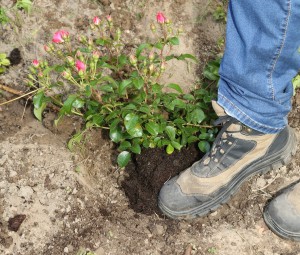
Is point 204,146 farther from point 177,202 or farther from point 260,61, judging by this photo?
point 260,61

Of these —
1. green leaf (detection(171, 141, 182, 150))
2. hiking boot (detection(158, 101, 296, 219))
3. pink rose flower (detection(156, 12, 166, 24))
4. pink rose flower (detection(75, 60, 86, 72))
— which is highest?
pink rose flower (detection(156, 12, 166, 24))

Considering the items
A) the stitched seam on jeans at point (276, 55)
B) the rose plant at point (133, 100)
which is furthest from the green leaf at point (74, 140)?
the stitched seam on jeans at point (276, 55)

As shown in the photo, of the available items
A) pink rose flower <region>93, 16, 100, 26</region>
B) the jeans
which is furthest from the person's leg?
pink rose flower <region>93, 16, 100, 26</region>

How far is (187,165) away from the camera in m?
2.24

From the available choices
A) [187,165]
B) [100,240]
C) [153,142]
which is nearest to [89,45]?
[153,142]

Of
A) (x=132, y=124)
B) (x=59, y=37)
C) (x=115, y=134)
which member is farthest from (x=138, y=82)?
(x=59, y=37)

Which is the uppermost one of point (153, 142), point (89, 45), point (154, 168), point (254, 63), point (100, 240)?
point (254, 63)

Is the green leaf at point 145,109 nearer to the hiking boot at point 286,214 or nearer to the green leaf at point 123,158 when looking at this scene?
the green leaf at point 123,158

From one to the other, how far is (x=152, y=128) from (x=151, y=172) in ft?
1.10

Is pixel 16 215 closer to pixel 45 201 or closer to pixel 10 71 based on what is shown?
pixel 45 201

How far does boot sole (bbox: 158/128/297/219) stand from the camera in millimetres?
2078

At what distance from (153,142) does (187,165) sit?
223 mm

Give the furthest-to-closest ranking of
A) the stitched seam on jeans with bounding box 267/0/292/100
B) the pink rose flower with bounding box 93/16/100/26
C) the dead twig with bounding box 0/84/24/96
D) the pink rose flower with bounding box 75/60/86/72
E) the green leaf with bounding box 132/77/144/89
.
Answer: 1. the dead twig with bounding box 0/84/24/96
2. the pink rose flower with bounding box 93/16/100/26
3. the green leaf with bounding box 132/77/144/89
4. the pink rose flower with bounding box 75/60/86/72
5. the stitched seam on jeans with bounding box 267/0/292/100

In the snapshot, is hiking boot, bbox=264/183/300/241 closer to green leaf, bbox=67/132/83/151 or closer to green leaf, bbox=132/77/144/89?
green leaf, bbox=132/77/144/89
